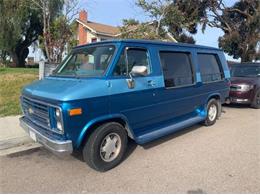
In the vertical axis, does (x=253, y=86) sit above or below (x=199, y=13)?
below

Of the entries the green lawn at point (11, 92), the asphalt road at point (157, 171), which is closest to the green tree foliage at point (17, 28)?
the green lawn at point (11, 92)

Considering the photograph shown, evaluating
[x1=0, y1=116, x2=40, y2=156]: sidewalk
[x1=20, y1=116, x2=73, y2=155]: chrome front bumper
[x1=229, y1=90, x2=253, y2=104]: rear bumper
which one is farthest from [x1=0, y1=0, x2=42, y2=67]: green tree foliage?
[x1=20, y1=116, x2=73, y2=155]: chrome front bumper

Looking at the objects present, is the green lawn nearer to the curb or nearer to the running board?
the curb

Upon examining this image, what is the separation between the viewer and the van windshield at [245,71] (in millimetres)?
10741

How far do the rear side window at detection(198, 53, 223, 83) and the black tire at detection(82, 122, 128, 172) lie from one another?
320 centimetres

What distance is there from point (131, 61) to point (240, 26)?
2957 cm

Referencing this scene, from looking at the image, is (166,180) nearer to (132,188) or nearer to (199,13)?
(132,188)

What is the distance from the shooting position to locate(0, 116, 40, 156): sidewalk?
17.9ft

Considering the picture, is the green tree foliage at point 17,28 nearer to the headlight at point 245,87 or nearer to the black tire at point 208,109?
the headlight at point 245,87

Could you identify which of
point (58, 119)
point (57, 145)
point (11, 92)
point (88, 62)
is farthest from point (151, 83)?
point (11, 92)

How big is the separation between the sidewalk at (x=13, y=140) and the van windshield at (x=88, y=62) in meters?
1.62

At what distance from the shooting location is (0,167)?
4.62m

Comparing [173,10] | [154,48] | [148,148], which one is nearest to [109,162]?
[148,148]

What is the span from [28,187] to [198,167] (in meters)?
2.73
